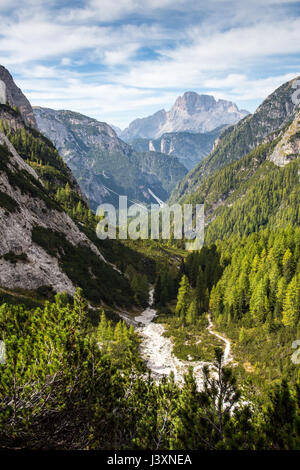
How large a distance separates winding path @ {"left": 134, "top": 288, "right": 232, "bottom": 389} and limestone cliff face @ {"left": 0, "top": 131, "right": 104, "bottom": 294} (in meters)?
20.7

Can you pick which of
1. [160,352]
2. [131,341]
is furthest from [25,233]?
[131,341]

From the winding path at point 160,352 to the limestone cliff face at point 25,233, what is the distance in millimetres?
20727

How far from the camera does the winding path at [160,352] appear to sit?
151 ft

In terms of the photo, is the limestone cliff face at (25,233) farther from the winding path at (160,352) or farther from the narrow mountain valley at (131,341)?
the winding path at (160,352)

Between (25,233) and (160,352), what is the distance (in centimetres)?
4007

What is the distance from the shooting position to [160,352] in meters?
55.3

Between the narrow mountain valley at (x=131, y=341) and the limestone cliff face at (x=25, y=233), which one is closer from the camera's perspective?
the narrow mountain valley at (x=131, y=341)

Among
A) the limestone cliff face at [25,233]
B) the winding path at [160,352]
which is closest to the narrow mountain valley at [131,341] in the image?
the limestone cliff face at [25,233]

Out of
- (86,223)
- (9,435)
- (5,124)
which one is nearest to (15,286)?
(9,435)

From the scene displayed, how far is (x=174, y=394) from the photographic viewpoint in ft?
49.5

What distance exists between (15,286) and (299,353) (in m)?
51.7

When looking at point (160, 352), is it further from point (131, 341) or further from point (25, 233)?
point (131, 341)

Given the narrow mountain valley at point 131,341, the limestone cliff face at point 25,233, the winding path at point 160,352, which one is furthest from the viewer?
the limestone cliff face at point 25,233

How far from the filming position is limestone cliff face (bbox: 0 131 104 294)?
5494cm
